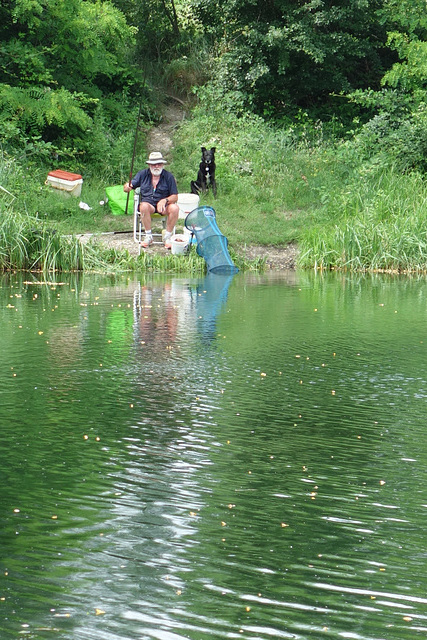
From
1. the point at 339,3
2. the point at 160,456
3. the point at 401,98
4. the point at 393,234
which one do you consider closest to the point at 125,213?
the point at 393,234

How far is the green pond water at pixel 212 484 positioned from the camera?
3.21 m

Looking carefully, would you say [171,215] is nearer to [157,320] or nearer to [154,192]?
[154,192]

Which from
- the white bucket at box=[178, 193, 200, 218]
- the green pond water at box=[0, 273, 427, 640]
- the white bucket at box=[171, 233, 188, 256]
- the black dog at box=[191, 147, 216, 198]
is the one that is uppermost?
the black dog at box=[191, 147, 216, 198]

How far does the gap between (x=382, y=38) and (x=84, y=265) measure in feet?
41.3

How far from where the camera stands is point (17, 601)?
10.6 feet

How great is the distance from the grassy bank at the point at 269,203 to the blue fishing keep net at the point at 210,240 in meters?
0.29

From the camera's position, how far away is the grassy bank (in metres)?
16.2

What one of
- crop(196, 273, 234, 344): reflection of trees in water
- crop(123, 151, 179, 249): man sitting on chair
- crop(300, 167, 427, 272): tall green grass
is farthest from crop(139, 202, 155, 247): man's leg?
crop(300, 167, 427, 272): tall green grass

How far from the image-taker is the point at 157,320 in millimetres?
10375

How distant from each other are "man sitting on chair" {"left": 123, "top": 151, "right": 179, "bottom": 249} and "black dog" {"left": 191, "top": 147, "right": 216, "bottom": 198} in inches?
117

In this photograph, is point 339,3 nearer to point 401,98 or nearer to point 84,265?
point 401,98

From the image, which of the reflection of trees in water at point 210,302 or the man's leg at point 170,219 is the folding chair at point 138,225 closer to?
the man's leg at point 170,219

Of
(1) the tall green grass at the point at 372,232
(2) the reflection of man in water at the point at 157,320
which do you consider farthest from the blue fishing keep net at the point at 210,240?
(2) the reflection of man in water at the point at 157,320

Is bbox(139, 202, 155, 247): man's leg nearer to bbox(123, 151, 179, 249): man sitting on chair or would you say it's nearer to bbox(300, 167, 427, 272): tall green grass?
bbox(123, 151, 179, 249): man sitting on chair
